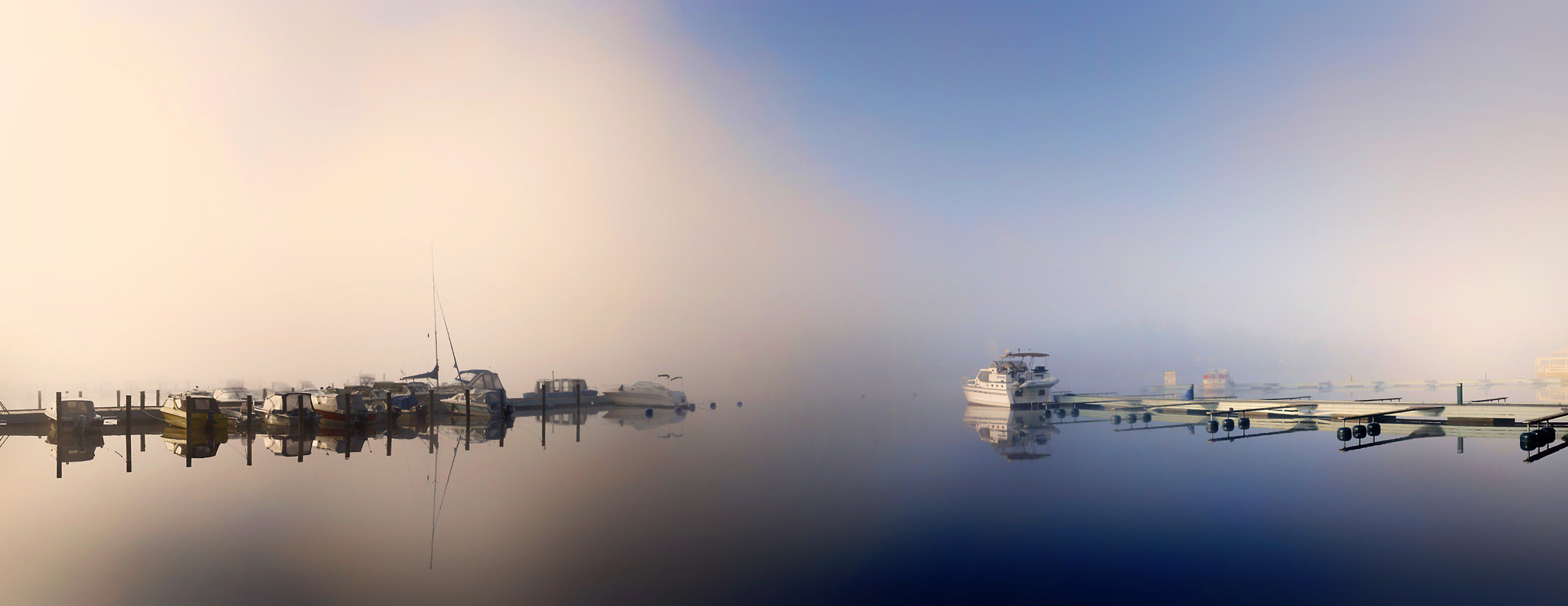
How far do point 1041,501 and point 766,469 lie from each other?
10.8 m

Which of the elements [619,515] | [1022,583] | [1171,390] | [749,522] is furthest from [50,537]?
[1171,390]

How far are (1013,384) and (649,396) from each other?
31.3 metres

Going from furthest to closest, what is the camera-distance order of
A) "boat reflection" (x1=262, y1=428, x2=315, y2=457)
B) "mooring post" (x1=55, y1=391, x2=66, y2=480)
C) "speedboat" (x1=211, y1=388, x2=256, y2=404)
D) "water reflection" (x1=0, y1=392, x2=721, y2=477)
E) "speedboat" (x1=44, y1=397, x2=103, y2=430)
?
"speedboat" (x1=211, y1=388, x2=256, y2=404)
"speedboat" (x1=44, y1=397, x2=103, y2=430)
"water reflection" (x1=0, y1=392, x2=721, y2=477)
"boat reflection" (x1=262, y1=428, x2=315, y2=457)
"mooring post" (x1=55, y1=391, x2=66, y2=480)

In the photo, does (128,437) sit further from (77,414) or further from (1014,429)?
(1014,429)

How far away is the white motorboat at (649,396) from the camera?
6981 centimetres

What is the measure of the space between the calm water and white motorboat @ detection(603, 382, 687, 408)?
34939 millimetres

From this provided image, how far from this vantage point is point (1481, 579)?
13570 mm

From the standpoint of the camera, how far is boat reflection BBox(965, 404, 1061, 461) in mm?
35781

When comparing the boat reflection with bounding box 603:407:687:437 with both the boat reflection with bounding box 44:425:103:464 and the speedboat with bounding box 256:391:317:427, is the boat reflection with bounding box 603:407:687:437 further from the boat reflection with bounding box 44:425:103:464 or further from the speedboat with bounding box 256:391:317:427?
the boat reflection with bounding box 44:425:103:464

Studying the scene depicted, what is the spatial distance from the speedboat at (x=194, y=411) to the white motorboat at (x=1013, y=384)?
54477 mm

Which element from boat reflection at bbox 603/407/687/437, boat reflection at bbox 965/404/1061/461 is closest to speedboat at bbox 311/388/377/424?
boat reflection at bbox 603/407/687/437

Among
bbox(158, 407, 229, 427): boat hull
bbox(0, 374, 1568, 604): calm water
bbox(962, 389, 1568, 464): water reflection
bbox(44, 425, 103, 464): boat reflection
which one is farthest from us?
bbox(158, 407, 229, 427): boat hull

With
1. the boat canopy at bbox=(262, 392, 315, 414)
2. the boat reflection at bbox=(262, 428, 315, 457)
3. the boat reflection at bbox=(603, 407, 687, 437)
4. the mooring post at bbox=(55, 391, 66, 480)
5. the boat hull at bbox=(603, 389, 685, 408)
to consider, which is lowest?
the boat reflection at bbox=(603, 407, 687, 437)

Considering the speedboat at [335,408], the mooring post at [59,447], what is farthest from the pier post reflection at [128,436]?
the speedboat at [335,408]
